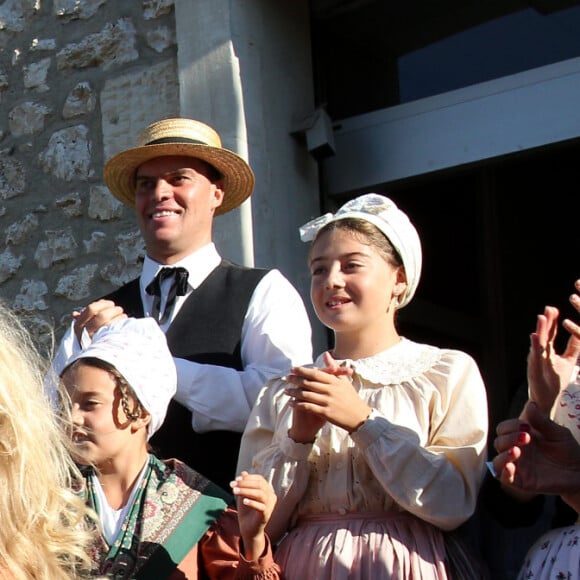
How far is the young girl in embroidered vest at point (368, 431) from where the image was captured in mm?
2484

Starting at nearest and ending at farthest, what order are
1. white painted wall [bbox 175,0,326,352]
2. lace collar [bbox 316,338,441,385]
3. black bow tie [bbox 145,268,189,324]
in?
lace collar [bbox 316,338,441,385], black bow tie [bbox 145,268,189,324], white painted wall [bbox 175,0,326,352]

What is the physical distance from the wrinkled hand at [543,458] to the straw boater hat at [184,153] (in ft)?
4.64

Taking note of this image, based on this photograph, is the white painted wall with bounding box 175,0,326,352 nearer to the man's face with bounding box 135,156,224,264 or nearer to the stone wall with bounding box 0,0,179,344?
the stone wall with bounding box 0,0,179,344

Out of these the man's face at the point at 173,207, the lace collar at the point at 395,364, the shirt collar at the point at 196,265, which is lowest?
the lace collar at the point at 395,364

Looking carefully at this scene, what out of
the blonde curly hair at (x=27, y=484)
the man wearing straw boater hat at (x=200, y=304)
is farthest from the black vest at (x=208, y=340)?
the blonde curly hair at (x=27, y=484)

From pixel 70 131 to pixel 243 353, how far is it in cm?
184

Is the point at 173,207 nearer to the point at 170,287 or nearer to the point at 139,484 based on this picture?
the point at 170,287

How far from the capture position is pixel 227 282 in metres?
3.39

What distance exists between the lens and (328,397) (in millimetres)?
2455

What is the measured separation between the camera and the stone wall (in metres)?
4.48

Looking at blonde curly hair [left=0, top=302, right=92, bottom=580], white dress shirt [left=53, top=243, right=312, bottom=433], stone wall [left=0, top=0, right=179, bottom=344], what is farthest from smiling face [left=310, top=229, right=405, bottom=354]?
stone wall [left=0, top=0, right=179, bottom=344]

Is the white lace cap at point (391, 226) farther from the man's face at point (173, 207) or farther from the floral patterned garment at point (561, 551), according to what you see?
the man's face at point (173, 207)

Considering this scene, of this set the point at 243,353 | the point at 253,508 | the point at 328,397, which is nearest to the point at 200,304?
the point at 243,353

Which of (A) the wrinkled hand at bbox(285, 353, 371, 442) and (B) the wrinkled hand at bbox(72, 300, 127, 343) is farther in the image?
(B) the wrinkled hand at bbox(72, 300, 127, 343)
